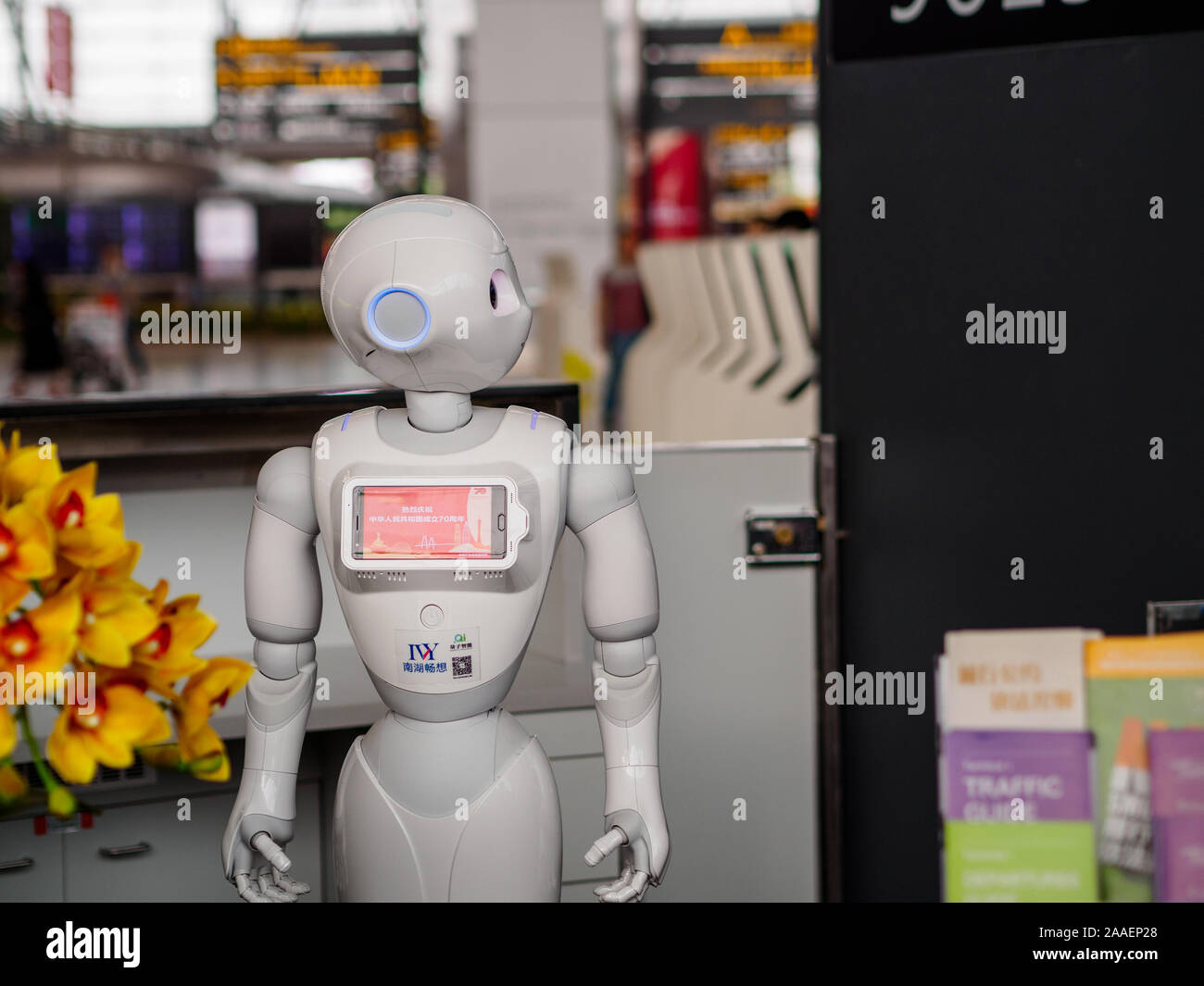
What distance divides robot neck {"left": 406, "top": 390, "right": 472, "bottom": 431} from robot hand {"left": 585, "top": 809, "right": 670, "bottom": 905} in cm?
50

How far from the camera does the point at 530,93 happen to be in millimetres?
9828

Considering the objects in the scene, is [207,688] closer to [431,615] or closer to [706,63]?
[431,615]

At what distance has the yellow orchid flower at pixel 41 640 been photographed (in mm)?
1077

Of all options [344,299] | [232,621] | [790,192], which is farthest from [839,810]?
[790,192]

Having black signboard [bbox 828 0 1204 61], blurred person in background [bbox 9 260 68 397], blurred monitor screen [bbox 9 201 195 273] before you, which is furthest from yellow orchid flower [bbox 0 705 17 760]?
blurred monitor screen [bbox 9 201 195 273]

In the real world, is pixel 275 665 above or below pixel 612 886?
above

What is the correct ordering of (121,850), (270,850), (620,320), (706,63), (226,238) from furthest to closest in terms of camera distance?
Result: 1. (226,238)
2. (706,63)
3. (620,320)
4. (121,850)
5. (270,850)

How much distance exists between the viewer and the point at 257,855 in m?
1.62

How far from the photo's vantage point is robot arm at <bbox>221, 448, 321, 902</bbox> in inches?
62.6

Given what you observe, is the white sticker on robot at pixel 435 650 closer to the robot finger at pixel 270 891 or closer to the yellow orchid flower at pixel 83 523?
the robot finger at pixel 270 891

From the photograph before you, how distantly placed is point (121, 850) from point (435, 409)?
115 centimetres

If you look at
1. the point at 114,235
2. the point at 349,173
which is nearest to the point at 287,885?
the point at 349,173
